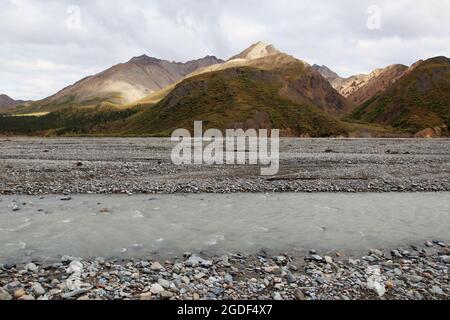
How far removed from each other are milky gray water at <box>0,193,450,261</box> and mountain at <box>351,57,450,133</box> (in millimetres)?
142188

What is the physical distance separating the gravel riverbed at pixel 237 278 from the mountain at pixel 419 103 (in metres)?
150

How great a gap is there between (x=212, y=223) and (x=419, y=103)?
18463 centimetres

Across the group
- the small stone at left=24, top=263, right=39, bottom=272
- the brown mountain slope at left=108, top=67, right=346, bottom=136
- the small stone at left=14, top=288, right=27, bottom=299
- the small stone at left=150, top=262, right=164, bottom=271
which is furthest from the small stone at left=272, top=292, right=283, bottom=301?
the brown mountain slope at left=108, top=67, right=346, bottom=136

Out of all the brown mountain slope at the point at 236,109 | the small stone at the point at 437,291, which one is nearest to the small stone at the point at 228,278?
the small stone at the point at 437,291

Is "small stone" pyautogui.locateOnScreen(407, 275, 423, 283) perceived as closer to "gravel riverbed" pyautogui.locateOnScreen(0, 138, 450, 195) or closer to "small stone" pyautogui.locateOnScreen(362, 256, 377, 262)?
"small stone" pyautogui.locateOnScreen(362, 256, 377, 262)

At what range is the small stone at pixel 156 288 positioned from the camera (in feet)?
27.1

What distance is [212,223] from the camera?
15.0 metres

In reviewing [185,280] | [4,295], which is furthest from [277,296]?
[4,295]

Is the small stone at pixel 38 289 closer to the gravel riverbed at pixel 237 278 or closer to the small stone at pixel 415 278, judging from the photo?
the gravel riverbed at pixel 237 278

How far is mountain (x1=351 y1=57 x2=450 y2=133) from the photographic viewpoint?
154 metres

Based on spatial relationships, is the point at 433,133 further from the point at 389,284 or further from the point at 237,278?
the point at 237,278

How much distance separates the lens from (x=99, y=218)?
1545 centimetres
